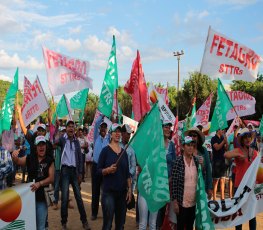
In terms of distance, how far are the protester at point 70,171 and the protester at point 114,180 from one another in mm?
1476

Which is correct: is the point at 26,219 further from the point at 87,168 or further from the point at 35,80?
the point at 87,168

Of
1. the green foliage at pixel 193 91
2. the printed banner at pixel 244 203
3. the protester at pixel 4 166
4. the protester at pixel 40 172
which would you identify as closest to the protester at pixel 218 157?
the printed banner at pixel 244 203

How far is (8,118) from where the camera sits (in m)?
9.87

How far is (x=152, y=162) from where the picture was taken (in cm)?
484

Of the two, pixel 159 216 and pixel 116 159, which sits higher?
pixel 116 159

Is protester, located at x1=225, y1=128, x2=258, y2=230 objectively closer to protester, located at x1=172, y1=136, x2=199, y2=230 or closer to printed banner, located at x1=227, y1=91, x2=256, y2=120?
protester, located at x1=172, y1=136, x2=199, y2=230

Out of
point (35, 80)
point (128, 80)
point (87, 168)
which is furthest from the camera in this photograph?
point (87, 168)

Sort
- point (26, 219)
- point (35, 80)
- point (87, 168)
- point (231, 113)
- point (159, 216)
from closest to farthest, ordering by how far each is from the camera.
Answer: point (26, 219)
point (159, 216)
point (35, 80)
point (231, 113)
point (87, 168)

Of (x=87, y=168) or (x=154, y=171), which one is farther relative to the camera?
(x=87, y=168)

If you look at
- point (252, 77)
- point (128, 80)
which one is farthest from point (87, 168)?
point (252, 77)

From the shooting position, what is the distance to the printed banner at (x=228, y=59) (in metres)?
6.87

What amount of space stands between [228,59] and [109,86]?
2.49m

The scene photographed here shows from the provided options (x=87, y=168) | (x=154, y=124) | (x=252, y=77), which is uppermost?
(x=252, y=77)

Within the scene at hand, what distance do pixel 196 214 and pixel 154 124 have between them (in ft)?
4.17
